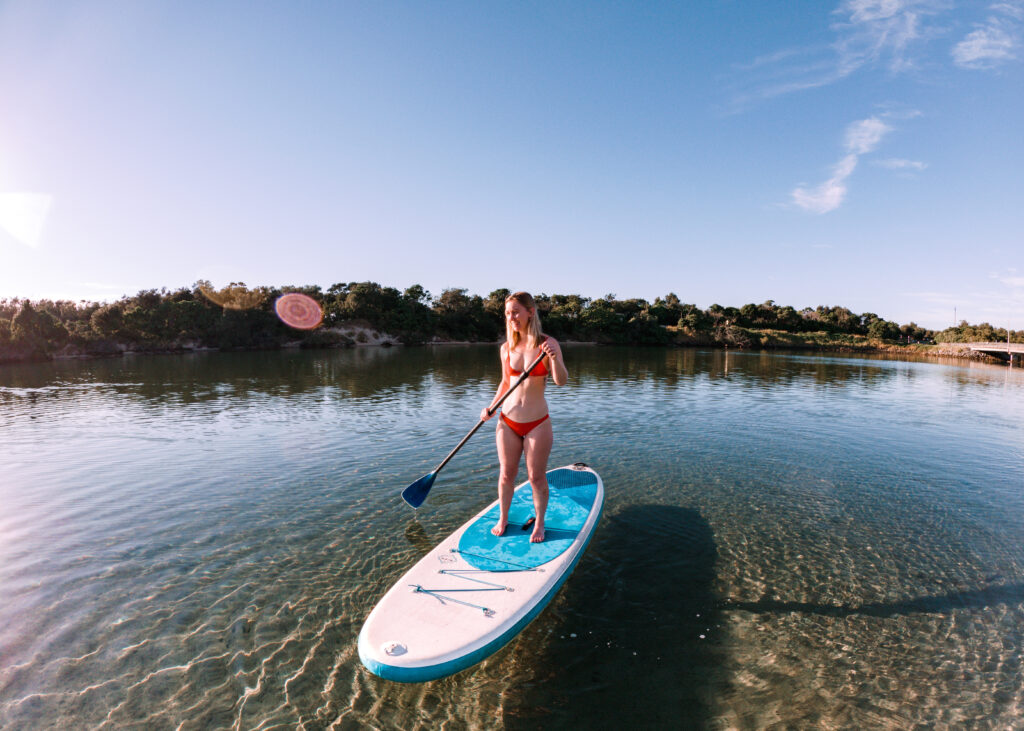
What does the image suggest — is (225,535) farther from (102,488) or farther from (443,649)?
(443,649)

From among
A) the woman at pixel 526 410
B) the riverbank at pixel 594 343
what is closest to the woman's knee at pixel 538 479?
the woman at pixel 526 410

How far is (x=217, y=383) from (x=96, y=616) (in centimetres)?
2437

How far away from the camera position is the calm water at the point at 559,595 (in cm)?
405

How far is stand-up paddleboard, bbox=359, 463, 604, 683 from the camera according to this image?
3.68 metres

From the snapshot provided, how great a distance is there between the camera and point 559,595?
5.57 m

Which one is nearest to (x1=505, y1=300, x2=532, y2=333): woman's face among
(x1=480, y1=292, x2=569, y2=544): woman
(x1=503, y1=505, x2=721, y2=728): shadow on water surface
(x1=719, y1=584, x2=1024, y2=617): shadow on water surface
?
(x1=480, y1=292, x2=569, y2=544): woman

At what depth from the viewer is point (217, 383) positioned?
2619 centimetres

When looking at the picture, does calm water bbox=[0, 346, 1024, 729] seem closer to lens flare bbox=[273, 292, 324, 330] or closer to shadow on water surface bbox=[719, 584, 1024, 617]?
shadow on water surface bbox=[719, 584, 1024, 617]

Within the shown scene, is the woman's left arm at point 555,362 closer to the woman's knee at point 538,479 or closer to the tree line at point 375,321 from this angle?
the woman's knee at point 538,479

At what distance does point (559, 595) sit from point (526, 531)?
2.69 ft

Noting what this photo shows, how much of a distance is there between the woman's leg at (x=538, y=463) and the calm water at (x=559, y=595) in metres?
0.92

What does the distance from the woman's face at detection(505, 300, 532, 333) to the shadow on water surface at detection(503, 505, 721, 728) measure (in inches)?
128

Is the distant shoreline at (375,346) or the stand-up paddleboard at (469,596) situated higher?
the distant shoreline at (375,346)

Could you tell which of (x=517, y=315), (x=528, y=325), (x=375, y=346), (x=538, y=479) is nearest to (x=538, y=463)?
(x=538, y=479)
